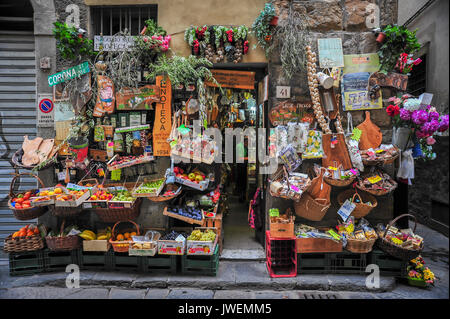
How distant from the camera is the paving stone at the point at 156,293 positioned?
402cm

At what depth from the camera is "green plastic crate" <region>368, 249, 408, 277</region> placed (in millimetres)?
4367

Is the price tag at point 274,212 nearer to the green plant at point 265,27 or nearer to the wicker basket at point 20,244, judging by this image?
the green plant at point 265,27

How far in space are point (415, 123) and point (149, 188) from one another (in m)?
4.74

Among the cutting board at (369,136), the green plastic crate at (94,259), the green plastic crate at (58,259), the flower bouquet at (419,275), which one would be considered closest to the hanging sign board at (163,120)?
the green plastic crate at (94,259)

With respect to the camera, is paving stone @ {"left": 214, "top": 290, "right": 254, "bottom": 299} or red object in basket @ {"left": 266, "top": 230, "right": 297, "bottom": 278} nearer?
paving stone @ {"left": 214, "top": 290, "right": 254, "bottom": 299}

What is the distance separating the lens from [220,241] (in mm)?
5004

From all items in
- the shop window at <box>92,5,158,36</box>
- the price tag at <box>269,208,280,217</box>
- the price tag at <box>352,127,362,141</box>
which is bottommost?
the price tag at <box>269,208,280,217</box>

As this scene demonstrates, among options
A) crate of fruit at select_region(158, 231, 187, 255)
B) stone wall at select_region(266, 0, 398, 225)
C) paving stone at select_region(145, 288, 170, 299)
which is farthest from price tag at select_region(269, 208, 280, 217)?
paving stone at select_region(145, 288, 170, 299)

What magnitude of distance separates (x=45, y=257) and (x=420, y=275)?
647 centimetres

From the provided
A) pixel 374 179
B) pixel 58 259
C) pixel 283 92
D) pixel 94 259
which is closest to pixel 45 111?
pixel 58 259

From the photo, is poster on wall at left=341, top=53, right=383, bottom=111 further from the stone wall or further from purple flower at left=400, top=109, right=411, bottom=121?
purple flower at left=400, top=109, right=411, bottom=121

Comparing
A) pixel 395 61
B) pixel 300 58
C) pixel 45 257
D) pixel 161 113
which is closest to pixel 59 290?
pixel 45 257

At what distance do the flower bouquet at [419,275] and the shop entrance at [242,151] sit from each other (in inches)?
99.8

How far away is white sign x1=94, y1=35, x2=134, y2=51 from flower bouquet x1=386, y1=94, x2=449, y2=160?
4.86m
